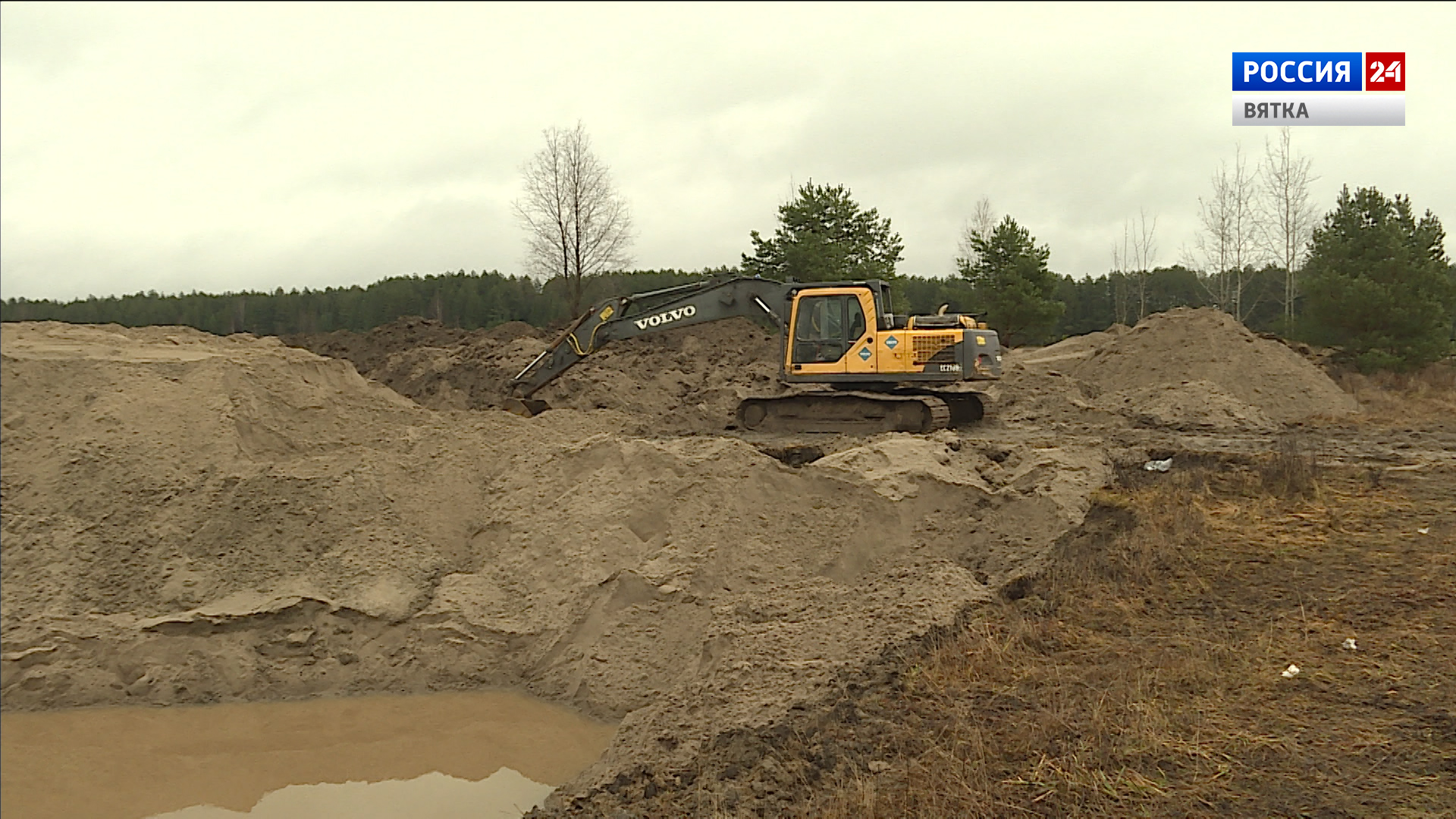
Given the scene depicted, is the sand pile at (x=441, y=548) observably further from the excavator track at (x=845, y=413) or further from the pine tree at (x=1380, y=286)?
the pine tree at (x=1380, y=286)

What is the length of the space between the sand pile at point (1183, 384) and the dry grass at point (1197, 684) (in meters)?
8.04

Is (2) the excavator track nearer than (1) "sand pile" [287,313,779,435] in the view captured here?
Yes

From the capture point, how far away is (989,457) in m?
10.7

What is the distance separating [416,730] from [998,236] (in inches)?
1151

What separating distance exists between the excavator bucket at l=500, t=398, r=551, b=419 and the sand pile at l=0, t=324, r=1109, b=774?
5357mm

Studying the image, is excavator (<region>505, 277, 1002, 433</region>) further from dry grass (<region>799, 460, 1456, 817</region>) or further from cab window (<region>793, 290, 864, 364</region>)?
dry grass (<region>799, 460, 1456, 817</region>)

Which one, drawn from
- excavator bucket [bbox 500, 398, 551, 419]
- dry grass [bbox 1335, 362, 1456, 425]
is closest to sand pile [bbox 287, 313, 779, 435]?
excavator bucket [bbox 500, 398, 551, 419]

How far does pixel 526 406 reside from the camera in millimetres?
15656

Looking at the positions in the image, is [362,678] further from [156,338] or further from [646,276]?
[646,276]

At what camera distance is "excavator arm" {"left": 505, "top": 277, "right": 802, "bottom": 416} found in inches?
600

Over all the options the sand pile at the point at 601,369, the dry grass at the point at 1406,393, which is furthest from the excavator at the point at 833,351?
the dry grass at the point at 1406,393

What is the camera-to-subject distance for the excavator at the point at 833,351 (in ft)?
46.9

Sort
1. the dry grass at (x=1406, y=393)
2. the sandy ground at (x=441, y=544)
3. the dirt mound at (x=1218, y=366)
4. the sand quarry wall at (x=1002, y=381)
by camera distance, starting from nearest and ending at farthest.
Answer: the sandy ground at (x=441, y=544)
the sand quarry wall at (x=1002, y=381)
the dry grass at (x=1406, y=393)
the dirt mound at (x=1218, y=366)

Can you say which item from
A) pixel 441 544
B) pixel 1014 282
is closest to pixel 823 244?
pixel 1014 282
